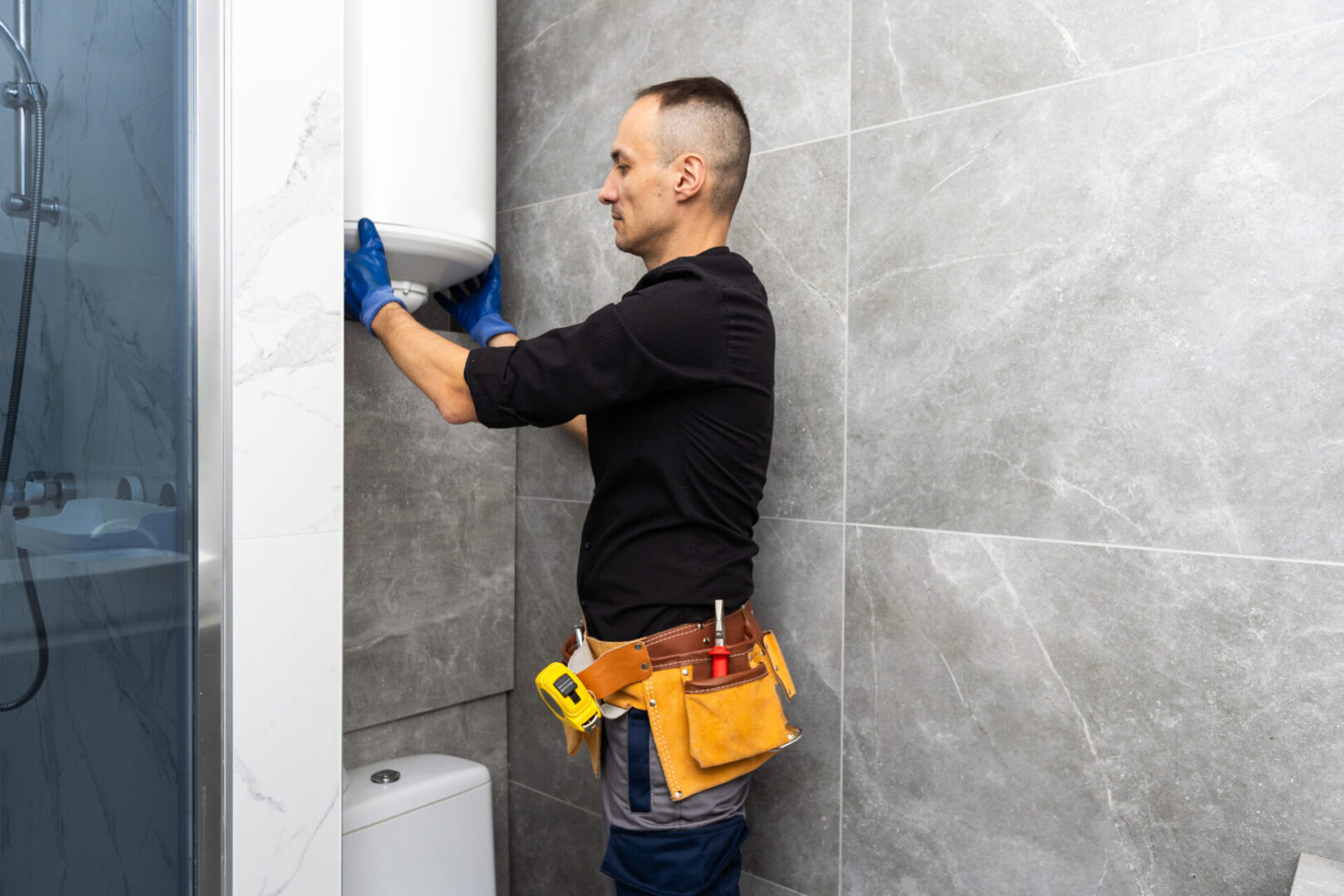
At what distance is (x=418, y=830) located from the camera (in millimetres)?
1361

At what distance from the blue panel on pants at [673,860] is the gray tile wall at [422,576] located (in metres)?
0.64

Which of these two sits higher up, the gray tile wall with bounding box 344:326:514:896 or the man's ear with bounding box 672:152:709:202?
the man's ear with bounding box 672:152:709:202

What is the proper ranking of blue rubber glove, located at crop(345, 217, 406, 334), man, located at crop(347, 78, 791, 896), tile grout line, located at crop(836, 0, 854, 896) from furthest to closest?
tile grout line, located at crop(836, 0, 854, 896), blue rubber glove, located at crop(345, 217, 406, 334), man, located at crop(347, 78, 791, 896)

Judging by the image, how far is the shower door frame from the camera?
0.94 m

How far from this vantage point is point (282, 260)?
0.98 metres

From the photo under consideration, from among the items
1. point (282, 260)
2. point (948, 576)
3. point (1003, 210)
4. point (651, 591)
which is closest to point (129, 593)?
point (282, 260)

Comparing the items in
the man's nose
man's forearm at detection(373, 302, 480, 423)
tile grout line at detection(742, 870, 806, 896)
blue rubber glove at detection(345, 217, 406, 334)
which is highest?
the man's nose

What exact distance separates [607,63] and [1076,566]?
1154mm

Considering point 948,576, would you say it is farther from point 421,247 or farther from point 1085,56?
point 421,247

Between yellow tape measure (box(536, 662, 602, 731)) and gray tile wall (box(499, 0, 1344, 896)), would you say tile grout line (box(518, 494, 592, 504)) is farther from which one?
yellow tape measure (box(536, 662, 602, 731))

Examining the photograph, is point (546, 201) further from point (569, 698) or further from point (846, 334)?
point (569, 698)

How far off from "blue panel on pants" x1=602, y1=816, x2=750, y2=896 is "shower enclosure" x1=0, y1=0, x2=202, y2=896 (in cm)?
48

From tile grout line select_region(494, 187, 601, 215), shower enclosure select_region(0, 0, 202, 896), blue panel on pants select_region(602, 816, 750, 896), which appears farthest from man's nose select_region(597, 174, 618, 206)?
blue panel on pants select_region(602, 816, 750, 896)

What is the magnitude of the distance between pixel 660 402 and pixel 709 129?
1.22 ft
